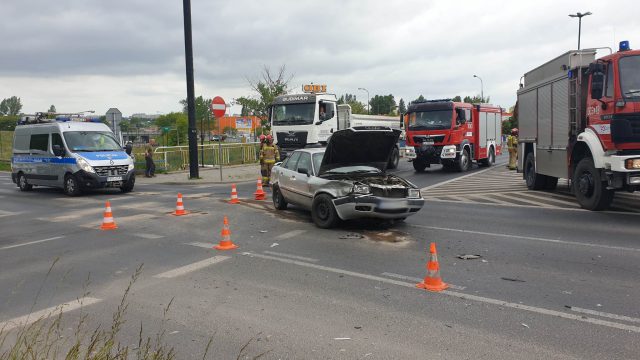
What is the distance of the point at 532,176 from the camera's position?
48.8 feet

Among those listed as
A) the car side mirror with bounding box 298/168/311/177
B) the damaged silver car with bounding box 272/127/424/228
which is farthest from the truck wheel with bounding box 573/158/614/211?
the car side mirror with bounding box 298/168/311/177

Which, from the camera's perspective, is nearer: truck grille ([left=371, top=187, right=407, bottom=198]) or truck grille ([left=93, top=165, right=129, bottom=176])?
truck grille ([left=371, top=187, right=407, bottom=198])

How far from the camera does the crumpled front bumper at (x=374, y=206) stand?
8625 mm

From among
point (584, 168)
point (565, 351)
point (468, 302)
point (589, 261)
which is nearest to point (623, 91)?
point (584, 168)

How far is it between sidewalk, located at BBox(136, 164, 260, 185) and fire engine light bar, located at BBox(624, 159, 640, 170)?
1374 centimetres

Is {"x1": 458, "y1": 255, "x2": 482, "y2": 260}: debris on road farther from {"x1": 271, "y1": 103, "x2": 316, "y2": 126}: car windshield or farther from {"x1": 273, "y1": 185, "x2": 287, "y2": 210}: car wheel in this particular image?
{"x1": 271, "y1": 103, "x2": 316, "y2": 126}: car windshield

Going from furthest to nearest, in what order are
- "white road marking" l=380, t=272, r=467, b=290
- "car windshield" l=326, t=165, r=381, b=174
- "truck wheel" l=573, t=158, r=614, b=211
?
"truck wheel" l=573, t=158, r=614, b=211
"car windshield" l=326, t=165, r=381, b=174
"white road marking" l=380, t=272, r=467, b=290

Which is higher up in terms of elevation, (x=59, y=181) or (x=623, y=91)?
(x=623, y=91)

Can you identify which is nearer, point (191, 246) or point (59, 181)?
point (191, 246)

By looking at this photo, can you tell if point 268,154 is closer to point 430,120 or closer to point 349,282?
point 430,120

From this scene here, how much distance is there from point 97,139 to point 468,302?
1443 centimetres

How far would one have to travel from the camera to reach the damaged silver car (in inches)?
345

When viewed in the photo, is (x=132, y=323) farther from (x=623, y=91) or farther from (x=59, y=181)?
(x=59, y=181)

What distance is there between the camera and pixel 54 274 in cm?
651
